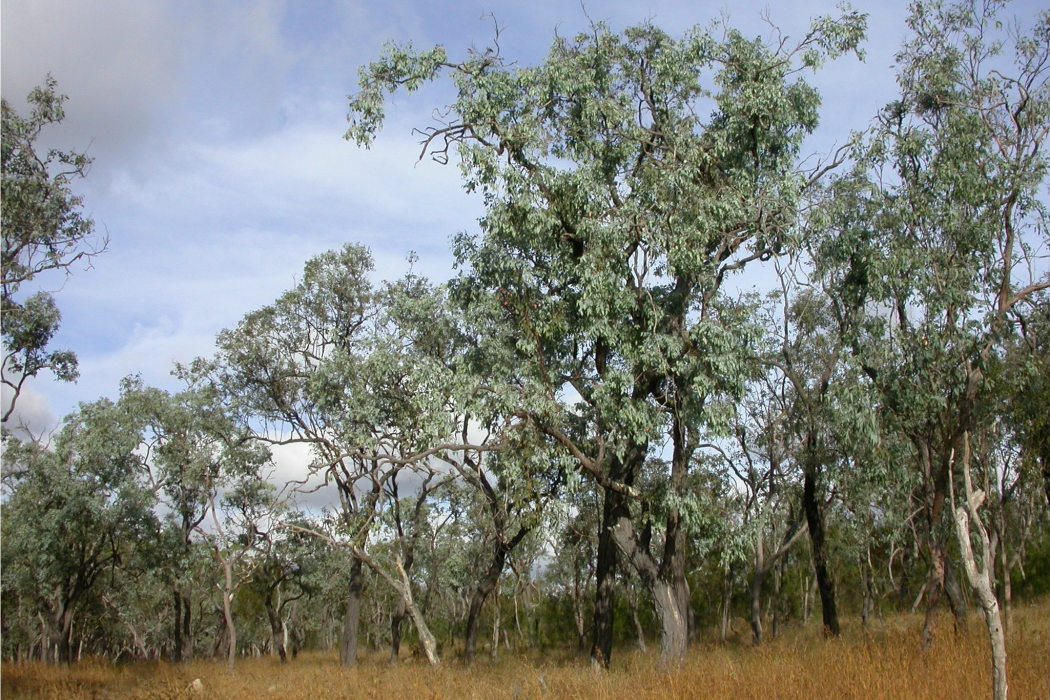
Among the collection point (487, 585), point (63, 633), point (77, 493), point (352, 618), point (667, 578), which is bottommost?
point (63, 633)

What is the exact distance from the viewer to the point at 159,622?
172 ft

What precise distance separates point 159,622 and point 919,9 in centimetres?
5150

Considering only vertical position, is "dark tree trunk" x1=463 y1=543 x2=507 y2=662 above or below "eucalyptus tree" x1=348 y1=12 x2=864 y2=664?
below

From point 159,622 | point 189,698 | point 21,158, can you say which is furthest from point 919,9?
point 159,622

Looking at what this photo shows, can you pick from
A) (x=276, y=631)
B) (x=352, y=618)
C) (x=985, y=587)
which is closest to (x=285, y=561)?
(x=352, y=618)

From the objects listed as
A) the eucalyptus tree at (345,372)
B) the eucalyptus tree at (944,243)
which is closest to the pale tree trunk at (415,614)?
the eucalyptus tree at (345,372)

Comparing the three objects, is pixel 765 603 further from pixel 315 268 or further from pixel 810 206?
pixel 810 206

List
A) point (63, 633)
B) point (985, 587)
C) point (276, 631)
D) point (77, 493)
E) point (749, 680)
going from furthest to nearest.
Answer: point (276, 631)
point (63, 633)
point (77, 493)
point (749, 680)
point (985, 587)

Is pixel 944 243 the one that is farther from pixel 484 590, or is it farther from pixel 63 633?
pixel 63 633

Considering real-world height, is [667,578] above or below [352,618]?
above

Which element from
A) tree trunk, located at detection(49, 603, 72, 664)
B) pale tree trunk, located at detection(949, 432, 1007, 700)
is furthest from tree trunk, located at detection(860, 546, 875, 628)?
tree trunk, located at detection(49, 603, 72, 664)

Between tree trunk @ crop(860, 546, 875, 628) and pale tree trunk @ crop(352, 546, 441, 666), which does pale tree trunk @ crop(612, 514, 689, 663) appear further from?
tree trunk @ crop(860, 546, 875, 628)

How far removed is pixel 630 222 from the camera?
50.8ft

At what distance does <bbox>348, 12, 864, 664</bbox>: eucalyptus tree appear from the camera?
15258 mm
